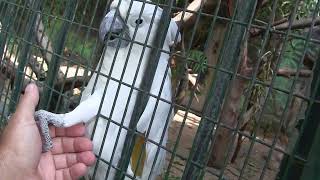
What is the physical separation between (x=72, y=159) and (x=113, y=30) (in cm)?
48

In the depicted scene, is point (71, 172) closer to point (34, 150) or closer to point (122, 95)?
point (34, 150)

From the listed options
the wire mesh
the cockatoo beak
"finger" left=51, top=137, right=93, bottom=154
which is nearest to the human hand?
"finger" left=51, top=137, right=93, bottom=154

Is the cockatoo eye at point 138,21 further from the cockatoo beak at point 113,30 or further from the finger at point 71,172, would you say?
the finger at point 71,172

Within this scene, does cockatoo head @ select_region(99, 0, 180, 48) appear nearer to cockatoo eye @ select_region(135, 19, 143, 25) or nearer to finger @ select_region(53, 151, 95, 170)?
cockatoo eye @ select_region(135, 19, 143, 25)

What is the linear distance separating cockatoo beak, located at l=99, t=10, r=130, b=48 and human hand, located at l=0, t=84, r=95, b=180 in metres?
0.34

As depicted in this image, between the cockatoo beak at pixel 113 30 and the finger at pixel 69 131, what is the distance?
12.8 inches

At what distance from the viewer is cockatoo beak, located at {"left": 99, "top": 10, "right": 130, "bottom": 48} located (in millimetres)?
1681

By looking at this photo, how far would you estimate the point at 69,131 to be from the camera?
5.24 ft

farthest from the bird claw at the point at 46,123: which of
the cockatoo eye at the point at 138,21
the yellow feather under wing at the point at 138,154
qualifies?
the cockatoo eye at the point at 138,21

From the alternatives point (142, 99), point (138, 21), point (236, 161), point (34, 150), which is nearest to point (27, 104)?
point (34, 150)

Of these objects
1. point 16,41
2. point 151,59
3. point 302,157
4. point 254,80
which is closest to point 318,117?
point 302,157

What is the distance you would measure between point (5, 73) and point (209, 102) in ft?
5.75

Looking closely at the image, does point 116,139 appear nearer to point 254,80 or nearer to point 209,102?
point 209,102

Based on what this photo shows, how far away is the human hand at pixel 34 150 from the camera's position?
49.5 inches
